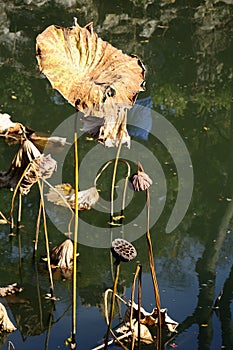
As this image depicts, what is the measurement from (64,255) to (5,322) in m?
0.64

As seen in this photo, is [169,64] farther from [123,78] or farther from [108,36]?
[123,78]

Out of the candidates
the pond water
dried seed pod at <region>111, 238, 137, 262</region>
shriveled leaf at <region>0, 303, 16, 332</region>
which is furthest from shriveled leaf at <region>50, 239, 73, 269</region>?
dried seed pod at <region>111, 238, 137, 262</region>

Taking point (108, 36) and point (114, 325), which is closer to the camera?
point (114, 325)

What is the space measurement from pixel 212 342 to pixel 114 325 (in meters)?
0.45

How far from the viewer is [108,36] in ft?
24.2

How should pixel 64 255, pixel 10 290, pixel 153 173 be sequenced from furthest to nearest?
1. pixel 153 173
2. pixel 64 255
3. pixel 10 290

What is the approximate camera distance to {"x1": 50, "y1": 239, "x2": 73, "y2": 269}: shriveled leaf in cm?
372

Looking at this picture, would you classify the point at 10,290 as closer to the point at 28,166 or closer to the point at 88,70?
the point at 28,166

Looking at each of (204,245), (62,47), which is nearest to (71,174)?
(204,245)

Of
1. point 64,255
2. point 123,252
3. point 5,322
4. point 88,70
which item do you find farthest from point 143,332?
point 88,70

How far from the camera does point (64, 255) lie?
147 inches

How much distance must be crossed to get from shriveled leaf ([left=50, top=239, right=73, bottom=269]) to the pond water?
0.26 feet

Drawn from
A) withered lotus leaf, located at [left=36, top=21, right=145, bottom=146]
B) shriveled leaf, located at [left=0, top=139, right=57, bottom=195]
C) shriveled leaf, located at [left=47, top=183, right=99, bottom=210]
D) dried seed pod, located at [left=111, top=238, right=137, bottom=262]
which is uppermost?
withered lotus leaf, located at [left=36, top=21, right=145, bottom=146]

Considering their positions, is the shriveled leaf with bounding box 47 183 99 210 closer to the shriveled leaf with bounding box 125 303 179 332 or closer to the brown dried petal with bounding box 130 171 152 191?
the shriveled leaf with bounding box 125 303 179 332
